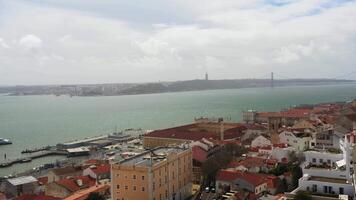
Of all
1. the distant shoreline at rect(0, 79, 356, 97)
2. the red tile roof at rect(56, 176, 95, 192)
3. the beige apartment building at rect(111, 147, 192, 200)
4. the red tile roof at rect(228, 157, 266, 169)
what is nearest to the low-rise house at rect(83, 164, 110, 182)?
the red tile roof at rect(56, 176, 95, 192)

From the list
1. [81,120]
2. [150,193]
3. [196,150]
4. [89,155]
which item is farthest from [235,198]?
[81,120]

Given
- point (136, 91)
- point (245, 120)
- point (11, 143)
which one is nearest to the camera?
point (11, 143)

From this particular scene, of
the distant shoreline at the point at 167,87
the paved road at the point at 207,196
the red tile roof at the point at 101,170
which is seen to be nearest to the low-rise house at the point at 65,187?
the red tile roof at the point at 101,170

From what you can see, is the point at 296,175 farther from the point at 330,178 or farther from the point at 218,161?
the point at 218,161

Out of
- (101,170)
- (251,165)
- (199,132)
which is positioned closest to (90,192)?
(101,170)

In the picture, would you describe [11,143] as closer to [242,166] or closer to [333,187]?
[242,166]
